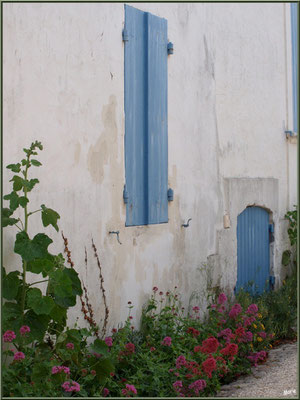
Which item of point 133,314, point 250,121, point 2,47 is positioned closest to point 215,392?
point 133,314

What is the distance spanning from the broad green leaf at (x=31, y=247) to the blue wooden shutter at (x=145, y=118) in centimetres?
179

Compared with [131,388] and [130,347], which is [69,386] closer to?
[131,388]

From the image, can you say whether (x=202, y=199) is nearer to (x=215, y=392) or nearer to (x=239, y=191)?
(x=239, y=191)

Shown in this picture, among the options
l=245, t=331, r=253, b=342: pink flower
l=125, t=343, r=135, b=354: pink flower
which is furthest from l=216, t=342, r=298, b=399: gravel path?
l=125, t=343, r=135, b=354: pink flower

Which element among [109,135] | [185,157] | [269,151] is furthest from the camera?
[269,151]

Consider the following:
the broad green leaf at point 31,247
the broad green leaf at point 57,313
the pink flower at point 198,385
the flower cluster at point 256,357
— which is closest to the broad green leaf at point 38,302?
the broad green leaf at point 57,313

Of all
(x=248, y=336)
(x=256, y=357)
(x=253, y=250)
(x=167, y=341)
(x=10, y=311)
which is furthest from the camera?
(x=253, y=250)

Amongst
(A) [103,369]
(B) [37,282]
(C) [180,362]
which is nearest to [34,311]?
(B) [37,282]

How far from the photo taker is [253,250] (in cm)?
817

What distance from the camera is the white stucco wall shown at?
4789mm

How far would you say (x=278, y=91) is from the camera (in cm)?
886

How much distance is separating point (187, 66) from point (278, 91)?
2580mm

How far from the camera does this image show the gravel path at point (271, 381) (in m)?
4.81

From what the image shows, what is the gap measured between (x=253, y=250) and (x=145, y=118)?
302 centimetres
